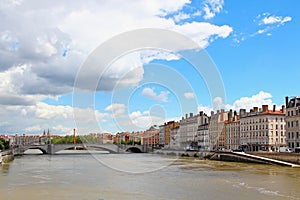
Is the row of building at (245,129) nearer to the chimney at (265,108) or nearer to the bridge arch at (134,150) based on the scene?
the chimney at (265,108)

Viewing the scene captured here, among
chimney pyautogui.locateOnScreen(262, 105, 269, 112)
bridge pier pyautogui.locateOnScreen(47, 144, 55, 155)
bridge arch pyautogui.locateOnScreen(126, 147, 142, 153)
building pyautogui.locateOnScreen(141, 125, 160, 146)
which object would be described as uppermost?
chimney pyautogui.locateOnScreen(262, 105, 269, 112)

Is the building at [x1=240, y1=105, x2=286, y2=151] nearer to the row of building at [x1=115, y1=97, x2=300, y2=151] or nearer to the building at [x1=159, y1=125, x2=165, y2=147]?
the row of building at [x1=115, y1=97, x2=300, y2=151]

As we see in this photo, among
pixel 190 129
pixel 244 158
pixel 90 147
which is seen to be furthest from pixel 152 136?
pixel 244 158

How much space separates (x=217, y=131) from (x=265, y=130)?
15771 mm

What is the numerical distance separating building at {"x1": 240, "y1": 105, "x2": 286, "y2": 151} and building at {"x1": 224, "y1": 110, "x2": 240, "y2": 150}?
362cm

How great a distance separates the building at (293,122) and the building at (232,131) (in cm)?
1643

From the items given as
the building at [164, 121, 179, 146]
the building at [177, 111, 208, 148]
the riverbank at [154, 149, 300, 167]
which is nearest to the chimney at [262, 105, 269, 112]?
the riverbank at [154, 149, 300, 167]

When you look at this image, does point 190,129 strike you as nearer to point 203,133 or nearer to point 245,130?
point 203,133

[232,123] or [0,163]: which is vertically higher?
[232,123]

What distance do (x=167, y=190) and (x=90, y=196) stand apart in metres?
4.18

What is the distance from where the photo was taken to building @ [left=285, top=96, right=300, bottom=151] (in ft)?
142

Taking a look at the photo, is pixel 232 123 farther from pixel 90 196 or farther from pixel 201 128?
pixel 90 196

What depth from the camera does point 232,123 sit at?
6338 cm

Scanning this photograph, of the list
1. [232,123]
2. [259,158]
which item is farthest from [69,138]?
[259,158]
